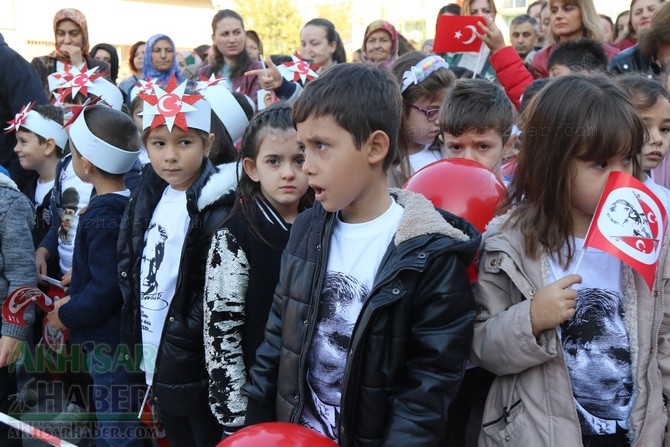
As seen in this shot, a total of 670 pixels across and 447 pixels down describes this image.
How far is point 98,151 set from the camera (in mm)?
3818

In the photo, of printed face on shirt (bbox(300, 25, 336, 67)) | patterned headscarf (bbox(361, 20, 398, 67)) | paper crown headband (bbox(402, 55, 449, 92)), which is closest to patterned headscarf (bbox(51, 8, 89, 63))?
printed face on shirt (bbox(300, 25, 336, 67))

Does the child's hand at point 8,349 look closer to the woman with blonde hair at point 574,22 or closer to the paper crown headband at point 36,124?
the paper crown headband at point 36,124

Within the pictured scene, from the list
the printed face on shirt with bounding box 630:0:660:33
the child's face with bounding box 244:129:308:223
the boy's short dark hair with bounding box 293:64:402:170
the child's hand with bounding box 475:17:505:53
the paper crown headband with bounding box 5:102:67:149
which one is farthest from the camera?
the printed face on shirt with bounding box 630:0:660:33

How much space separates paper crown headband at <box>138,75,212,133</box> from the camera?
10.9ft

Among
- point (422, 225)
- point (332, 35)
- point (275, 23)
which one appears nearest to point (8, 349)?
point (422, 225)

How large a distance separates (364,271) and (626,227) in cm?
75

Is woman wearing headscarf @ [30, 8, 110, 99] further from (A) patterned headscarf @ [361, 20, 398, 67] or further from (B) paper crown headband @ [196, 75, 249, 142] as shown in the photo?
(B) paper crown headband @ [196, 75, 249, 142]

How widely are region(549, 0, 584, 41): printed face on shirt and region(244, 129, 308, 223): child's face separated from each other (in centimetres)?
322

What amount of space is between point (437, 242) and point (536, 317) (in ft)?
1.18

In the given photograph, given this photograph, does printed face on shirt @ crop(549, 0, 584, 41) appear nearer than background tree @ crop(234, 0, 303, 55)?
Yes

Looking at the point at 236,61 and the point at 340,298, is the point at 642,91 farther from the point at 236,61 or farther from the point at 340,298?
the point at 236,61

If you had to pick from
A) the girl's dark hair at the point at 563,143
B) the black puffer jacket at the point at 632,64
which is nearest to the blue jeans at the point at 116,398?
the girl's dark hair at the point at 563,143

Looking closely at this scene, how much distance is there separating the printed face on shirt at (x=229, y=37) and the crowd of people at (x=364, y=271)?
9.45ft

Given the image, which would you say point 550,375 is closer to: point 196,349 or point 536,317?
point 536,317
